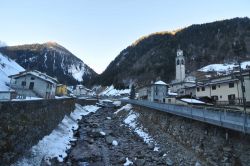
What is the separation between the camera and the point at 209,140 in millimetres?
19281

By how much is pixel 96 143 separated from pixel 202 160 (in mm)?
14763

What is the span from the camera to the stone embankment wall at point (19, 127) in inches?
558

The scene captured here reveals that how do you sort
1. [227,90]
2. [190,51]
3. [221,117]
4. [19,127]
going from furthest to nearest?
[190,51], [227,90], [221,117], [19,127]

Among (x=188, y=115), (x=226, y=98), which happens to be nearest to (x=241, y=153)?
(x=188, y=115)

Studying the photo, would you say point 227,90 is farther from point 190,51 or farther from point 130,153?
point 190,51

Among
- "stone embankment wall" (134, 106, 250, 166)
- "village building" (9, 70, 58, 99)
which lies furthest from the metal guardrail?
"village building" (9, 70, 58, 99)

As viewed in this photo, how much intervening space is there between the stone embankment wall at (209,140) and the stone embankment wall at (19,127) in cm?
1537

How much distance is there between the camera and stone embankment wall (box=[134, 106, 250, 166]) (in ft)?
50.1

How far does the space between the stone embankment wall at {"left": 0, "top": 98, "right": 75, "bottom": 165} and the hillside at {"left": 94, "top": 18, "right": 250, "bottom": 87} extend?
12455cm

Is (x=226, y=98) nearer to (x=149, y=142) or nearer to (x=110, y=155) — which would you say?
(x=149, y=142)

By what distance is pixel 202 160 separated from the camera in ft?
61.1

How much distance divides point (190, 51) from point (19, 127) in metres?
170

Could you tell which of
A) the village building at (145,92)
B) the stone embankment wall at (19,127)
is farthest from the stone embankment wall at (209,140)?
the village building at (145,92)

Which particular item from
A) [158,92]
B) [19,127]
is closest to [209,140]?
[19,127]
